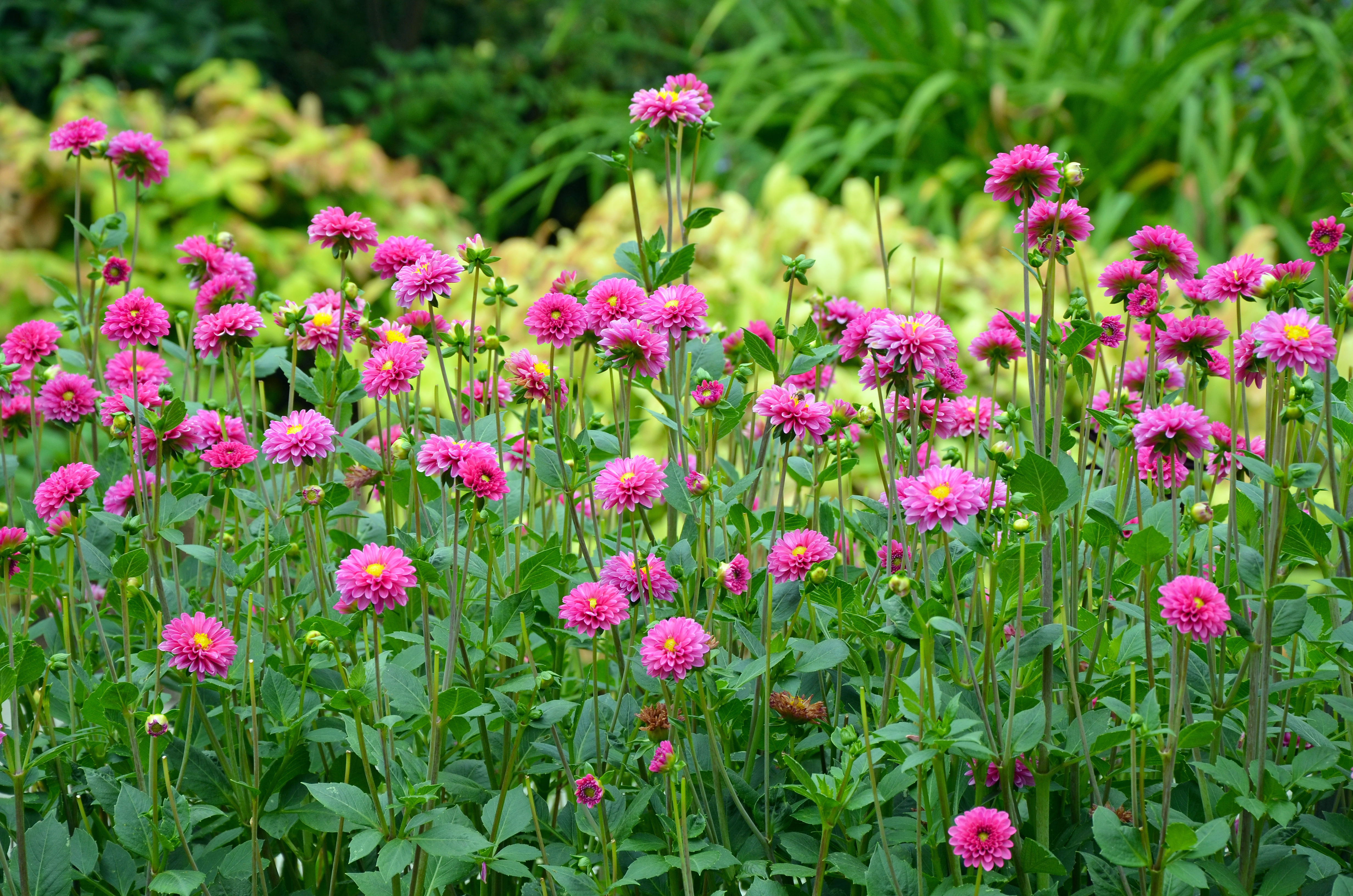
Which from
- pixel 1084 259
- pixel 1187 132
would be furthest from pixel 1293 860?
pixel 1187 132

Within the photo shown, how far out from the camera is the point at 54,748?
3.08ft

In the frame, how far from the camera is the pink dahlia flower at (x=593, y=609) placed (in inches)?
32.9

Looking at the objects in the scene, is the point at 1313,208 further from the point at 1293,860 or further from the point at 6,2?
the point at 6,2

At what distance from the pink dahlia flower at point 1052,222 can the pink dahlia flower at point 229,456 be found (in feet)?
2.20

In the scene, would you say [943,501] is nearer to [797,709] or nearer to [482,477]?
[797,709]

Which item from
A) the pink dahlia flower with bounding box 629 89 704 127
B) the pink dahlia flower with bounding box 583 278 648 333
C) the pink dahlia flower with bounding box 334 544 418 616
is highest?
the pink dahlia flower with bounding box 629 89 704 127

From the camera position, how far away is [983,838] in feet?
2.53

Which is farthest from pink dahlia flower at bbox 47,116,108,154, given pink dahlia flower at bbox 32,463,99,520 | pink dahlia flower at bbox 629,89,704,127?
pink dahlia flower at bbox 629,89,704,127

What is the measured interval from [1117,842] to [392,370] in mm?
662

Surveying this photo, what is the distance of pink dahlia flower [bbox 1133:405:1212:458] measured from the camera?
2.51ft

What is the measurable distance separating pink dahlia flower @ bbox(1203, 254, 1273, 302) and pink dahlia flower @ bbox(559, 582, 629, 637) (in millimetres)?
565

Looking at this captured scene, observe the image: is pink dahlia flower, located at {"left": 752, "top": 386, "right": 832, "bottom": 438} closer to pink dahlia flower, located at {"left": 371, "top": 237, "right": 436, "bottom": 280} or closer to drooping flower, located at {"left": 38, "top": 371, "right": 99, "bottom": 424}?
pink dahlia flower, located at {"left": 371, "top": 237, "right": 436, "bottom": 280}

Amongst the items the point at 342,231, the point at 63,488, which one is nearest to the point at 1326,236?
the point at 342,231

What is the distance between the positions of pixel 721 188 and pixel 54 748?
3.88 m
